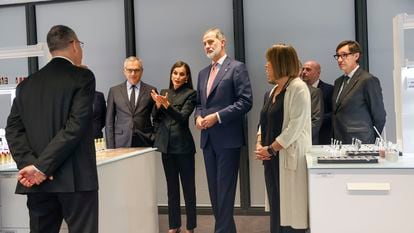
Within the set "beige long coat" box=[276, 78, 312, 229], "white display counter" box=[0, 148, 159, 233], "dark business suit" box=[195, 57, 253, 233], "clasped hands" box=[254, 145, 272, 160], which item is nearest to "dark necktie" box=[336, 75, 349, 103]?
"dark business suit" box=[195, 57, 253, 233]

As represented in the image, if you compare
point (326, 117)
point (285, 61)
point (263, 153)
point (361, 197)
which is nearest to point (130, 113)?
point (263, 153)

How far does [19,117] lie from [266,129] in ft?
5.03

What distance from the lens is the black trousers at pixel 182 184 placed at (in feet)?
12.3

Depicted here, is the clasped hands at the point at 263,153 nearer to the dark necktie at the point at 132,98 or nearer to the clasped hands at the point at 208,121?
the clasped hands at the point at 208,121

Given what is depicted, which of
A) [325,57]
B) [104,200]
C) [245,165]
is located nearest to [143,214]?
[104,200]

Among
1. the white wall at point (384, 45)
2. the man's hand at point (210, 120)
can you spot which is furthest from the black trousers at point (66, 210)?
the white wall at point (384, 45)

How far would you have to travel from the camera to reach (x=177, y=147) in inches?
146

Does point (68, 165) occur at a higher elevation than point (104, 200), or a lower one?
higher

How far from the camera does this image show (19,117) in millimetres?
2322

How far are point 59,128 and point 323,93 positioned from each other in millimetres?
2534

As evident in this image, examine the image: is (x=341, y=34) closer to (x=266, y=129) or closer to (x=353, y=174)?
(x=266, y=129)

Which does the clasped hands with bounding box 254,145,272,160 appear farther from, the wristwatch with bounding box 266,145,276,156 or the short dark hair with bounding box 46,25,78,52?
the short dark hair with bounding box 46,25,78,52

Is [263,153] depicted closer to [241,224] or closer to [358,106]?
[358,106]

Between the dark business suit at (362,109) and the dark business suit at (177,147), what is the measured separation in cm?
122
